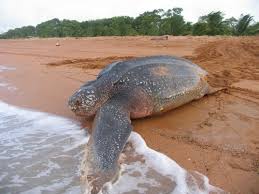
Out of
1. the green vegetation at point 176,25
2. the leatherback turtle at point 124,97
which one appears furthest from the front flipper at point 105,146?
the green vegetation at point 176,25

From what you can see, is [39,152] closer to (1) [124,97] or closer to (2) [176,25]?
(1) [124,97]

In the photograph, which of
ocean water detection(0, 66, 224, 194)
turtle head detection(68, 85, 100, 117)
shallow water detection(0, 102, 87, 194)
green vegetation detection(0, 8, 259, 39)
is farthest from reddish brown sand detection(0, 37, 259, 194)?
green vegetation detection(0, 8, 259, 39)

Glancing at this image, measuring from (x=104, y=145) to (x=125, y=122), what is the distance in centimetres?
41

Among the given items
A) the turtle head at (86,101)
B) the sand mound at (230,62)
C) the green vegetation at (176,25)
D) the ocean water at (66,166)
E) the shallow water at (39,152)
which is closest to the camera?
the ocean water at (66,166)

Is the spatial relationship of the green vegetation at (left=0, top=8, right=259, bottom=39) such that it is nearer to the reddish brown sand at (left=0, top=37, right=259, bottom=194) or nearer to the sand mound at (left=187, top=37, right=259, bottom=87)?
the sand mound at (left=187, top=37, right=259, bottom=87)

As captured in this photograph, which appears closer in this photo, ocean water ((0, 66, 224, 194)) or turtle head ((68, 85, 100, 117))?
ocean water ((0, 66, 224, 194))

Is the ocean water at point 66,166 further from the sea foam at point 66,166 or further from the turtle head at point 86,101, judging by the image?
the turtle head at point 86,101

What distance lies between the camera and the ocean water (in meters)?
2.09

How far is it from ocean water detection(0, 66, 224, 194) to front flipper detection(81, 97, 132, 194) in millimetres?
65

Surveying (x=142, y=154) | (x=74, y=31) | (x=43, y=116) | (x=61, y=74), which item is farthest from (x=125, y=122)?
(x=74, y=31)

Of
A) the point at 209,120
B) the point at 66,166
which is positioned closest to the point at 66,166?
the point at 66,166

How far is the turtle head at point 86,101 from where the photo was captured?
3.03 meters

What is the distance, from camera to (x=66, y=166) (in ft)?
7.91

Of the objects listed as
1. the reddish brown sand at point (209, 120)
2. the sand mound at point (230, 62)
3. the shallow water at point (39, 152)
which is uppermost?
the sand mound at point (230, 62)
